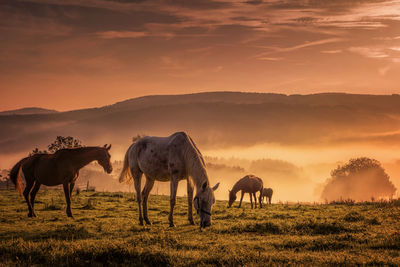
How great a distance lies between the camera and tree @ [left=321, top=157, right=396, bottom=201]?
337 ft

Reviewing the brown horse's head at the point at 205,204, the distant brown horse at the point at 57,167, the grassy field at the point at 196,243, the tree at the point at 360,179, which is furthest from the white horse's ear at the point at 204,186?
the tree at the point at 360,179

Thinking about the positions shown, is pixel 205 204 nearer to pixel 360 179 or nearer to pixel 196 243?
pixel 196 243

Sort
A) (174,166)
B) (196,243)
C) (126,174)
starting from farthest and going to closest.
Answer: (126,174) → (174,166) → (196,243)

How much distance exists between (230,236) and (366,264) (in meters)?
4.93

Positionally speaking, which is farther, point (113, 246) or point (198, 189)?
point (198, 189)

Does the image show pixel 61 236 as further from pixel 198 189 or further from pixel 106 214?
pixel 106 214

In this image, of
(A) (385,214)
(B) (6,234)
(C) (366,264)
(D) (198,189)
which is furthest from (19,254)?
(A) (385,214)

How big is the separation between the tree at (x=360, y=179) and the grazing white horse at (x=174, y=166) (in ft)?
320

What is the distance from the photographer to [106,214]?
62.6 feet

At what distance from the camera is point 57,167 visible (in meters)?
17.9

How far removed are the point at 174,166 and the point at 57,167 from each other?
6.28 metres

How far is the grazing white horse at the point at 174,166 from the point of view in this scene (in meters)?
13.5

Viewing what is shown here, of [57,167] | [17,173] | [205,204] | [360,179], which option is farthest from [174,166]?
[360,179]

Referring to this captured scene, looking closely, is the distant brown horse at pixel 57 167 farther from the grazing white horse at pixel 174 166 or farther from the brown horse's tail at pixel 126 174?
the grazing white horse at pixel 174 166
